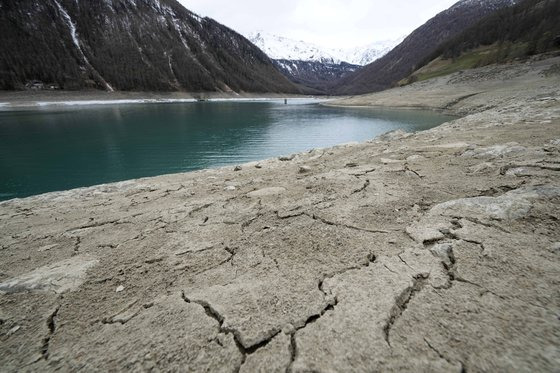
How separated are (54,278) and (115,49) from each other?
5668 inches

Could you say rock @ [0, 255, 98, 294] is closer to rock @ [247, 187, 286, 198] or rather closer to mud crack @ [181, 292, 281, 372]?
mud crack @ [181, 292, 281, 372]

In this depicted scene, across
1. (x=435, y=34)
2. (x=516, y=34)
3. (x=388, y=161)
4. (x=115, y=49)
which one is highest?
(x=435, y=34)

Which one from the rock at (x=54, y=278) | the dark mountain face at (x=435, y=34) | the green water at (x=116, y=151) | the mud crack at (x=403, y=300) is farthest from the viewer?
the dark mountain face at (x=435, y=34)

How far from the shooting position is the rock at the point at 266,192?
16.2 feet

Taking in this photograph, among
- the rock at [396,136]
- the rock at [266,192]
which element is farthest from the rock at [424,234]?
the rock at [396,136]

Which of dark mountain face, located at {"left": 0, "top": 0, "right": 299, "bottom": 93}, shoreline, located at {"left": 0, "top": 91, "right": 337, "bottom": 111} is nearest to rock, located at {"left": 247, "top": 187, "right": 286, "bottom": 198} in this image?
shoreline, located at {"left": 0, "top": 91, "right": 337, "bottom": 111}

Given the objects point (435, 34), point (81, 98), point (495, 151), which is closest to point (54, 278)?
point (495, 151)

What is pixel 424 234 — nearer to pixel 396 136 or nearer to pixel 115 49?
pixel 396 136

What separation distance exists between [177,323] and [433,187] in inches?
157

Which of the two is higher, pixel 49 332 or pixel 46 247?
pixel 49 332

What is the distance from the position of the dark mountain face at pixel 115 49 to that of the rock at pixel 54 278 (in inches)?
3934

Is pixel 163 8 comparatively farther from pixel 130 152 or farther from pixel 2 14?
pixel 130 152

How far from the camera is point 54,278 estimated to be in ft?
9.12

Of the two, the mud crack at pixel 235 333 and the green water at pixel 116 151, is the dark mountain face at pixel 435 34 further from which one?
the mud crack at pixel 235 333
